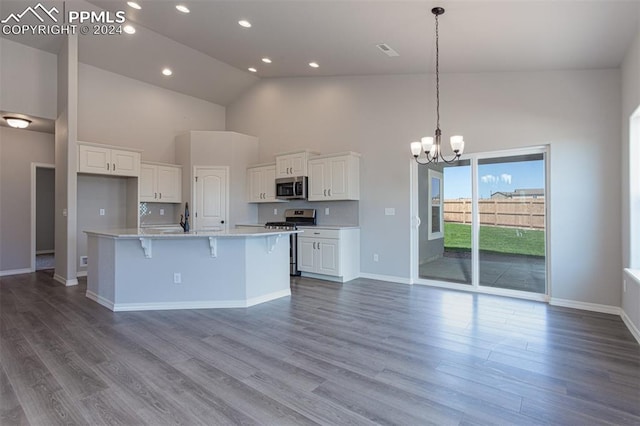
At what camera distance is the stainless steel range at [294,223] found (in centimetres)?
580

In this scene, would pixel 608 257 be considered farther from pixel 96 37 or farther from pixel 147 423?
pixel 96 37

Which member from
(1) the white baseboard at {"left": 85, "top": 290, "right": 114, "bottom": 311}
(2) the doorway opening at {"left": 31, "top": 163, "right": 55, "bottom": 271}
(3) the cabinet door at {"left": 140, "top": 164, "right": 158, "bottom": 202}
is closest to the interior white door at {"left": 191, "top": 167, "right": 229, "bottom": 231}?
(3) the cabinet door at {"left": 140, "top": 164, "right": 158, "bottom": 202}

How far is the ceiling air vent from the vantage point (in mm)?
4164

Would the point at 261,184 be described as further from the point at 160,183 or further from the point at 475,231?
the point at 475,231

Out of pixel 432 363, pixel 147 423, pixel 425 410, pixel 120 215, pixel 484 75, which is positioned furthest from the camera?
pixel 120 215

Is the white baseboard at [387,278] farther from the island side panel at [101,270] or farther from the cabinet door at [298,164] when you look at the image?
the island side panel at [101,270]

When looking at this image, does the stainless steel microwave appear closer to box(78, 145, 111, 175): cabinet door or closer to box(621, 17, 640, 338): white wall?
box(78, 145, 111, 175): cabinet door

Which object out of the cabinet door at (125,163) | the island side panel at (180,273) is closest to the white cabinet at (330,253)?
the island side panel at (180,273)

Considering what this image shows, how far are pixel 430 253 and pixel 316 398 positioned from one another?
3.69m

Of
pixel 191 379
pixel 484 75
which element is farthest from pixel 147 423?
pixel 484 75

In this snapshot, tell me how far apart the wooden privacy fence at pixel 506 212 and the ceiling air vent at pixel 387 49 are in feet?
7.64

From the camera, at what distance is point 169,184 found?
6559 millimetres

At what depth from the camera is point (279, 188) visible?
6250mm

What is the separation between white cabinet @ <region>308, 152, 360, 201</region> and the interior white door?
6.46 feet
